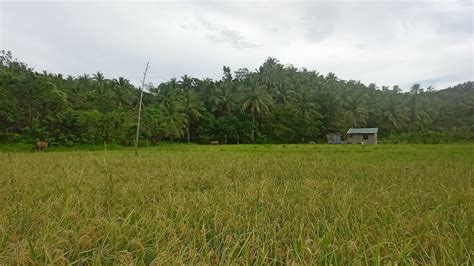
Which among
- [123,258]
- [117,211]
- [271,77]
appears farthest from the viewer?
[271,77]

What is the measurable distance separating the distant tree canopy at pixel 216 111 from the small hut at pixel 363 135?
2.18 meters

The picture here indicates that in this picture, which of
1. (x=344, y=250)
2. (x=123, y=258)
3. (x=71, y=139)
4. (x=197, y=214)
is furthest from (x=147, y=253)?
(x=71, y=139)

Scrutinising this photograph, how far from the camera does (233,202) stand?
4250 millimetres

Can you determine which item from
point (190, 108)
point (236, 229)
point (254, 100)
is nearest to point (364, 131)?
point (254, 100)

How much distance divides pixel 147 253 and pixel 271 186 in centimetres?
322

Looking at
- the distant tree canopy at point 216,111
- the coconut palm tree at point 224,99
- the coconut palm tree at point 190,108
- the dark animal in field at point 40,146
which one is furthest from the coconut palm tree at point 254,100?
the dark animal in field at point 40,146

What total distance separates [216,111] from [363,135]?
808 inches

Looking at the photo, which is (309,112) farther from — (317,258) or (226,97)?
(317,258)

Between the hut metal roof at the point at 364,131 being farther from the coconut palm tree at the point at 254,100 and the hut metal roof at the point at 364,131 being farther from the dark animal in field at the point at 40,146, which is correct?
the dark animal in field at the point at 40,146

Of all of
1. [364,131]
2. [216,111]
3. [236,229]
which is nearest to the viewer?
[236,229]

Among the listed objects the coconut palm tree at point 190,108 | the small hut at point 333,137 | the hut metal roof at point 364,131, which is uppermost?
the coconut palm tree at point 190,108

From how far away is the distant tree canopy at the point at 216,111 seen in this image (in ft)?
99.2

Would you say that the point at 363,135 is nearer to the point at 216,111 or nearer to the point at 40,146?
the point at 216,111

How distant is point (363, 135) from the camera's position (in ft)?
137
